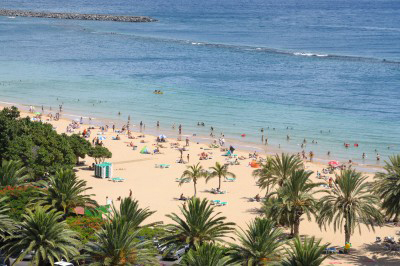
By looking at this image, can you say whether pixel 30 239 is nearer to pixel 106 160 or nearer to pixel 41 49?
pixel 106 160

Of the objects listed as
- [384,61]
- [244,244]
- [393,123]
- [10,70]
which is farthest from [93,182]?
[384,61]

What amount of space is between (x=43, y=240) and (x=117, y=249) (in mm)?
3960

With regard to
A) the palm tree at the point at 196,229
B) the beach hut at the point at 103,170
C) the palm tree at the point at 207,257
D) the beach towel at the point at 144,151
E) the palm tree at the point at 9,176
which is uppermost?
the beach towel at the point at 144,151

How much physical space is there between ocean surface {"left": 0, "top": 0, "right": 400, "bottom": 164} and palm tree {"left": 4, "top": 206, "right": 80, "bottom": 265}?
131 ft

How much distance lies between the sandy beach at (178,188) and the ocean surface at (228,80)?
9757 mm

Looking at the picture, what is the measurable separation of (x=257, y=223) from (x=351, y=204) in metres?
9.85

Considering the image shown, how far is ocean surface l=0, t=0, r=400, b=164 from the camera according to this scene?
7493cm

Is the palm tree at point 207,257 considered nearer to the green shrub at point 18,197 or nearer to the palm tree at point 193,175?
the green shrub at point 18,197

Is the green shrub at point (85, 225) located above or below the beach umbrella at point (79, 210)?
below

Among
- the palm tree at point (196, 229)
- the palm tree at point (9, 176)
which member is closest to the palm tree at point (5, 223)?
the palm tree at point (9, 176)

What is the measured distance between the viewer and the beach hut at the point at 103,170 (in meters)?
50.0

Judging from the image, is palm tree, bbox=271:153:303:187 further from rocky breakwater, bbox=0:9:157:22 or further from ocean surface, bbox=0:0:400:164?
rocky breakwater, bbox=0:9:157:22

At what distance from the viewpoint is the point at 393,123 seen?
252 feet

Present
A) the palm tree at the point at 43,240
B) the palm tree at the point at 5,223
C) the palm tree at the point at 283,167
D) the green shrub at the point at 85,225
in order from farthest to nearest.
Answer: the palm tree at the point at 283,167, the green shrub at the point at 85,225, the palm tree at the point at 5,223, the palm tree at the point at 43,240
